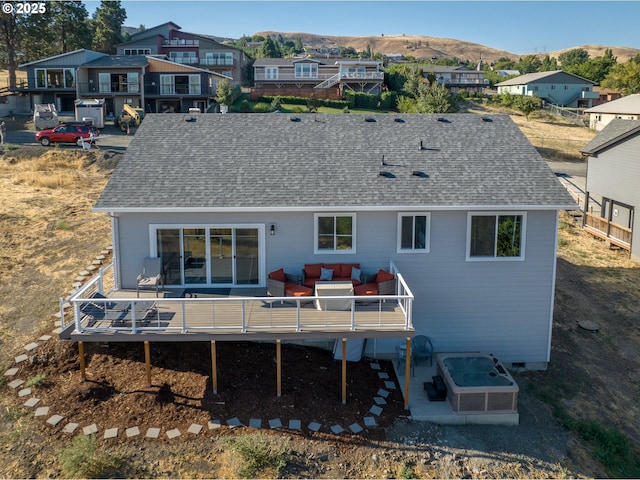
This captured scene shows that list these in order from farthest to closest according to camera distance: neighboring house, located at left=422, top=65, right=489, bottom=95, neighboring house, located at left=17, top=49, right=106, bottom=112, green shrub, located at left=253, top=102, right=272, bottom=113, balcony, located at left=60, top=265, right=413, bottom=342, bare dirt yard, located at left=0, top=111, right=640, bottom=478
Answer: neighboring house, located at left=422, top=65, right=489, bottom=95
green shrub, located at left=253, top=102, right=272, bottom=113
neighboring house, located at left=17, top=49, right=106, bottom=112
balcony, located at left=60, top=265, right=413, bottom=342
bare dirt yard, located at left=0, top=111, right=640, bottom=478

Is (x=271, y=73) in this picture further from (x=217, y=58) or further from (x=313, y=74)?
(x=217, y=58)

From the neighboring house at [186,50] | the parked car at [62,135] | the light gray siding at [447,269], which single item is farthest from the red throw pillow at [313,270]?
the neighboring house at [186,50]

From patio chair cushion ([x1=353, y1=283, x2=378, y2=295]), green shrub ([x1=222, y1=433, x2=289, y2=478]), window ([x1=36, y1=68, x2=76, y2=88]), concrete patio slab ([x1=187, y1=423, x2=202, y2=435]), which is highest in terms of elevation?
window ([x1=36, y1=68, x2=76, y2=88])

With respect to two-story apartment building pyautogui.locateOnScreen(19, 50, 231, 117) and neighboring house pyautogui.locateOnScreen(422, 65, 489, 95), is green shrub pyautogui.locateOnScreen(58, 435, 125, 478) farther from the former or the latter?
neighboring house pyautogui.locateOnScreen(422, 65, 489, 95)

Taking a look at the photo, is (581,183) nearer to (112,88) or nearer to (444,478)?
(444,478)

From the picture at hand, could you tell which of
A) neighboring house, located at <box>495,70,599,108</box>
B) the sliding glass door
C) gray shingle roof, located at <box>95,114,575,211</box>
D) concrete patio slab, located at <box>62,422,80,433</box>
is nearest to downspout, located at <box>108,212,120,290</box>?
gray shingle roof, located at <box>95,114,575,211</box>

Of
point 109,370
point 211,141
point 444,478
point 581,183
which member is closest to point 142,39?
point 581,183

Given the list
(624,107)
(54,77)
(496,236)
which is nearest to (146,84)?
(54,77)
